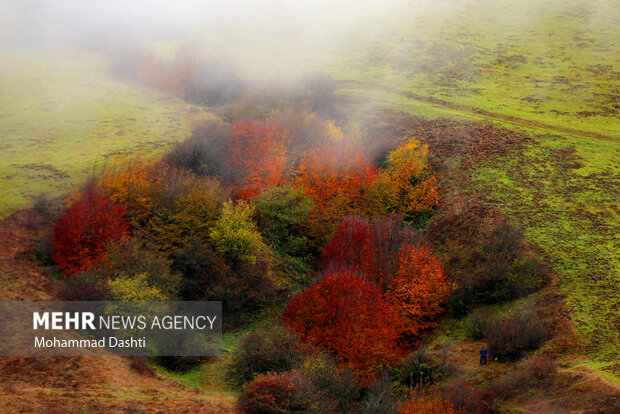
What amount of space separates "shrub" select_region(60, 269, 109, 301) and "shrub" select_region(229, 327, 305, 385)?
459 inches

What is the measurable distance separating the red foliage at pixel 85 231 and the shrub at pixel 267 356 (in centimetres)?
1597

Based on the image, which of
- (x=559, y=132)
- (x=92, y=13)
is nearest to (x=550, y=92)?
(x=559, y=132)

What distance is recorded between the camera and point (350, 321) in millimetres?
42375

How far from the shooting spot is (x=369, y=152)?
244 feet

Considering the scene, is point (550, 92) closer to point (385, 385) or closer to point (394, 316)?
point (394, 316)

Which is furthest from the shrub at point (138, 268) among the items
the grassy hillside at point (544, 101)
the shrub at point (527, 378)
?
the grassy hillside at point (544, 101)

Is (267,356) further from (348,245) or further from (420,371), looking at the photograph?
(348,245)

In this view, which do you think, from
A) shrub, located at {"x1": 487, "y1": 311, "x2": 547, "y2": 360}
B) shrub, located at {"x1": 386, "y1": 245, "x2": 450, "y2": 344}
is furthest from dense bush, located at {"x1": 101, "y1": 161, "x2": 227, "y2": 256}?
shrub, located at {"x1": 487, "y1": 311, "x2": 547, "y2": 360}

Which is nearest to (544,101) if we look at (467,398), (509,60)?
(509,60)

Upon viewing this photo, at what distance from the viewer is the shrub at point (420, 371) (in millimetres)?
37281

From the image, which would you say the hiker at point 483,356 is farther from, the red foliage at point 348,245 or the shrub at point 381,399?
the red foliage at point 348,245

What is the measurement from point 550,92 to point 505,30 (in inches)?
1198

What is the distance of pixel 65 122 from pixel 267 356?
5402cm

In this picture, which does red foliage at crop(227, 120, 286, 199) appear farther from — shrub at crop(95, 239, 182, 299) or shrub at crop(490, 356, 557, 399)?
shrub at crop(490, 356, 557, 399)
